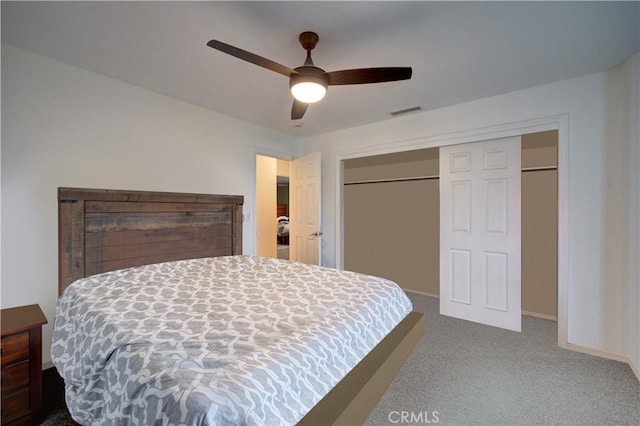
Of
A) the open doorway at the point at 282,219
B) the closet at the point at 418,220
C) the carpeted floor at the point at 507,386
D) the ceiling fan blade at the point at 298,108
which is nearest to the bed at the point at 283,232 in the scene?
the open doorway at the point at 282,219

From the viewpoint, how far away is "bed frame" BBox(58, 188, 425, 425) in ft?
3.67

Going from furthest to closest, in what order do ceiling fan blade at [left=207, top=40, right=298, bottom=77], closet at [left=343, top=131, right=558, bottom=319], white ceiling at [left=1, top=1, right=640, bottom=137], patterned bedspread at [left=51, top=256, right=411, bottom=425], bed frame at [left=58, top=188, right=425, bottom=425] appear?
closet at [left=343, top=131, right=558, bottom=319], white ceiling at [left=1, top=1, right=640, bottom=137], ceiling fan blade at [left=207, top=40, right=298, bottom=77], bed frame at [left=58, top=188, right=425, bottom=425], patterned bedspread at [left=51, top=256, right=411, bottom=425]

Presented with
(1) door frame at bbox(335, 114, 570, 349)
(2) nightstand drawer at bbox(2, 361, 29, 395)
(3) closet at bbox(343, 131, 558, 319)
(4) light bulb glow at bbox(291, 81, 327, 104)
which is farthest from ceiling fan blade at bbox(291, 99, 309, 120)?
(3) closet at bbox(343, 131, 558, 319)

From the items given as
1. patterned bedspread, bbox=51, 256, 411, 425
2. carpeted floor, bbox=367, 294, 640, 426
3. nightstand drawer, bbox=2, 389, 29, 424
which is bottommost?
carpeted floor, bbox=367, 294, 640, 426

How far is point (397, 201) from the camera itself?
14.9ft

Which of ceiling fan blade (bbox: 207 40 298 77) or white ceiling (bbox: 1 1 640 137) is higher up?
white ceiling (bbox: 1 1 640 137)

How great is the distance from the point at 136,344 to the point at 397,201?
405 centimetres

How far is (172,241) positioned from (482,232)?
10.8 feet

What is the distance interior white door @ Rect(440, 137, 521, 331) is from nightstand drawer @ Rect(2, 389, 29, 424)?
3640mm

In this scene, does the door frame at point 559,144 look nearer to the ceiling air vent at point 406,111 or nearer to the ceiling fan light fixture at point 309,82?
the ceiling air vent at point 406,111

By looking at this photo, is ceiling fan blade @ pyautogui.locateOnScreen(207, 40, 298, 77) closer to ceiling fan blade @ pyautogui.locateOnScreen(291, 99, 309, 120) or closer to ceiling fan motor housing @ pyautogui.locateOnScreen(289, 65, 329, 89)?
ceiling fan motor housing @ pyautogui.locateOnScreen(289, 65, 329, 89)

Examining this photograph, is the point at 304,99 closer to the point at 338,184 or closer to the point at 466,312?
the point at 338,184

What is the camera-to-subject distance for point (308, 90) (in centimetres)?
181
